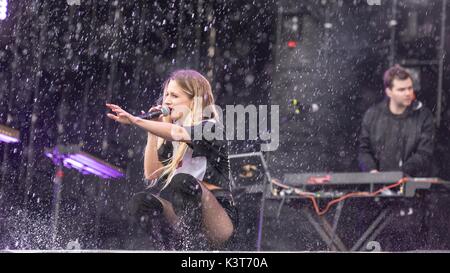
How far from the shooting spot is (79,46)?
2.58 meters

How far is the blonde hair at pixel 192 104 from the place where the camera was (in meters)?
1.81

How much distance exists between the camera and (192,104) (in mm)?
1905

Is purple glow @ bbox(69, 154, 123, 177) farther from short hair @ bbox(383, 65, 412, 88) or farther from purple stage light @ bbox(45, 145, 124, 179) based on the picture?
short hair @ bbox(383, 65, 412, 88)

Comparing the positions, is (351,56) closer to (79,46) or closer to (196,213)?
(79,46)

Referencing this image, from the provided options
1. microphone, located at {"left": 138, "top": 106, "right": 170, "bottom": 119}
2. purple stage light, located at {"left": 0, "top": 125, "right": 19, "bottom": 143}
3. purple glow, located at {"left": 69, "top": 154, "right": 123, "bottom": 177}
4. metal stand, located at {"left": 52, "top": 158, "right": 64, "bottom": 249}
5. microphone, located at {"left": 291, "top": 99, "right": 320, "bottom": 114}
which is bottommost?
metal stand, located at {"left": 52, "top": 158, "right": 64, "bottom": 249}

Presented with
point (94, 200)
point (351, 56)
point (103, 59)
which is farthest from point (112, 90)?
point (351, 56)

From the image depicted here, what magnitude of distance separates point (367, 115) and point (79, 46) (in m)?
1.38

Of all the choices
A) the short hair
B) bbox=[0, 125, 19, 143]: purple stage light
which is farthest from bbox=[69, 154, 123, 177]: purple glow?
the short hair

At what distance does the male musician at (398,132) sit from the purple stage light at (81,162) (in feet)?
3.83

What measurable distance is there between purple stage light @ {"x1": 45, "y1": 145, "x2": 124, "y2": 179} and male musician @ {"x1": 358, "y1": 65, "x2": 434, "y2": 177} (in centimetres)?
117

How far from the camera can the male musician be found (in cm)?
275
